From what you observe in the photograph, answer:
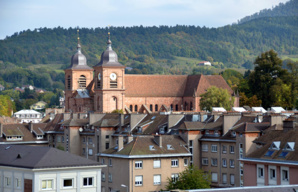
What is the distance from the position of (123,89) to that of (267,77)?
86.8 ft

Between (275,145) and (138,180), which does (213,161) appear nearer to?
(138,180)

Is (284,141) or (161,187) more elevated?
(284,141)

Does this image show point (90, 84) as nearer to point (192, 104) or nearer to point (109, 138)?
point (192, 104)

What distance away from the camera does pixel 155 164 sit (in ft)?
227

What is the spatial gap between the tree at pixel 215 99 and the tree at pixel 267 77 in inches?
365

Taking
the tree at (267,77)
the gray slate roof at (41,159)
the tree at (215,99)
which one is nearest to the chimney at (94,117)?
the gray slate roof at (41,159)

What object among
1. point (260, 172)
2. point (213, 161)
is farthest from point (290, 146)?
point (213, 161)

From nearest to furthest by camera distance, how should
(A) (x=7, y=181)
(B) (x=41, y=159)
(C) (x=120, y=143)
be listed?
1. (B) (x=41, y=159)
2. (A) (x=7, y=181)
3. (C) (x=120, y=143)

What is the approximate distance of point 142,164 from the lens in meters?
68.5

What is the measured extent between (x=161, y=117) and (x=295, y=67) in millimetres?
82326

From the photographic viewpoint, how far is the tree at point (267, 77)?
461 feet

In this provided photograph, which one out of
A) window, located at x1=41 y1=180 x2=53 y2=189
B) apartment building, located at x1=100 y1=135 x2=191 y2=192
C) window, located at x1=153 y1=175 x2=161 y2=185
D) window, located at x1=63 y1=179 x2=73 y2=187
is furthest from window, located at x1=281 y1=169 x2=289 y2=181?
window, located at x1=41 y1=180 x2=53 y2=189

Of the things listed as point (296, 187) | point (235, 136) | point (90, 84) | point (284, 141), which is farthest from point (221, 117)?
point (90, 84)

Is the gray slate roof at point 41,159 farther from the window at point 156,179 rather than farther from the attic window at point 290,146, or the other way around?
the window at point 156,179
